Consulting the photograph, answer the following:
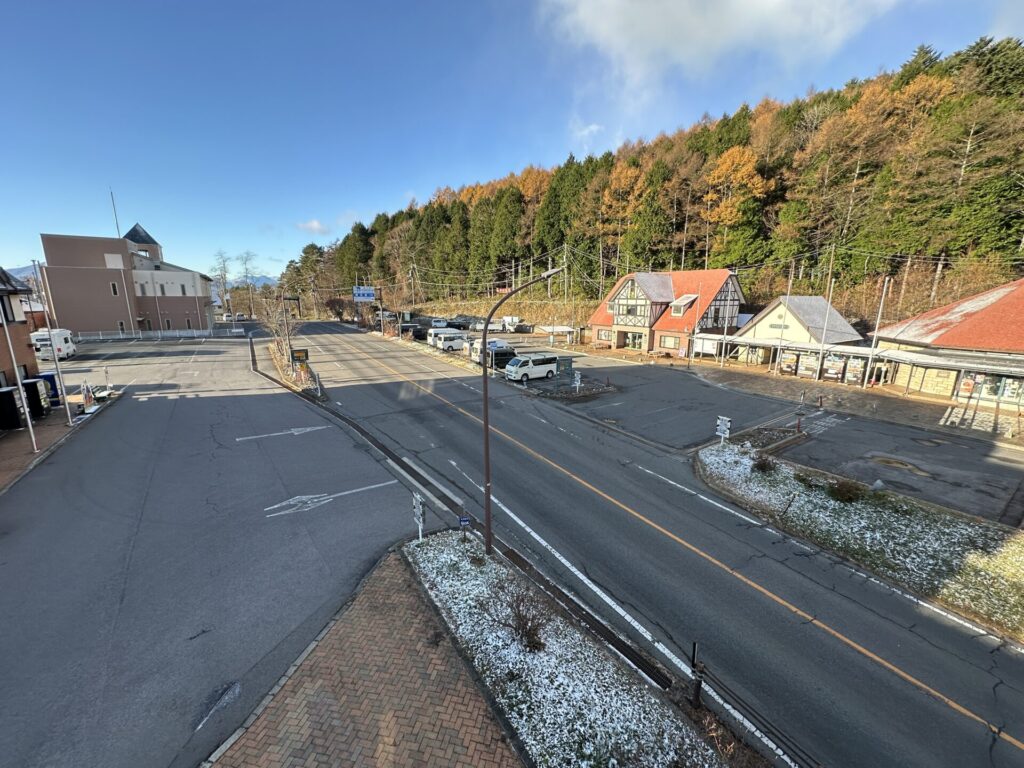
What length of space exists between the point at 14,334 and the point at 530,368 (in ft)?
92.7

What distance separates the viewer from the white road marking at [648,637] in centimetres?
633

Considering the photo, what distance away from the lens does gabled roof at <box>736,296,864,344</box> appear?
30.1 m

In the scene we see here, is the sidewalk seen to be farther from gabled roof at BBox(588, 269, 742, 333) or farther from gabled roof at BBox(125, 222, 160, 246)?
gabled roof at BBox(125, 222, 160, 246)

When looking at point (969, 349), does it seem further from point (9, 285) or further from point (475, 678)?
point (9, 285)

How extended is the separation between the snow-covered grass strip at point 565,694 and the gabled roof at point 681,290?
3471 centimetres

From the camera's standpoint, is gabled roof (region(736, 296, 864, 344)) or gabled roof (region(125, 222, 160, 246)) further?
gabled roof (region(125, 222, 160, 246))

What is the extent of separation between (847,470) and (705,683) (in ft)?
42.3

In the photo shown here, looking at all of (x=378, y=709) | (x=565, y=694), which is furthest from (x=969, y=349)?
(x=378, y=709)

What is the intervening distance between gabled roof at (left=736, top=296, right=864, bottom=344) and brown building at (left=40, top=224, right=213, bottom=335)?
7529cm

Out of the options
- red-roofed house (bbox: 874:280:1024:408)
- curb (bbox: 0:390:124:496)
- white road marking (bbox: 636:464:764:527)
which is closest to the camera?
white road marking (bbox: 636:464:764:527)

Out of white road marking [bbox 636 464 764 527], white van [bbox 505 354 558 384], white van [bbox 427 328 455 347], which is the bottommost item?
white road marking [bbox 636 464 764 527]

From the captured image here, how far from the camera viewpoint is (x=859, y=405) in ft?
78.5

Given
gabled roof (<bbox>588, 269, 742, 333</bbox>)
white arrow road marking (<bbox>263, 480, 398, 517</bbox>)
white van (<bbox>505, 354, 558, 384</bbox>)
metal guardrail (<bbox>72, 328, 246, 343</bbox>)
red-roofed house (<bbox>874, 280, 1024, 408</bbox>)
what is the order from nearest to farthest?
white arrow road marking (<bbox>263, 480, 398, 517</bbox>), red-roofed house (<bbox>874, 280, 1024, 408</bbox>), white van (<bbox>505, 354, 558, 384</bbox>), gabled roof (<bbox>588, 269, 742, 333</bbox>), metal guardrail (<bbox>72, 328, 246, 343</bbox>)

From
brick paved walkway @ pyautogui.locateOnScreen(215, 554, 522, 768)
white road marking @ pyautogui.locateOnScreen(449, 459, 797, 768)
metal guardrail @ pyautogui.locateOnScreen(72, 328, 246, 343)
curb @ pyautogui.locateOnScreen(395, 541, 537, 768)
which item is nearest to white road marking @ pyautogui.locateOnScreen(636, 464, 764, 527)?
white road marking @ pyautogui.locateOnScreen(449, 459, 797, 768)
